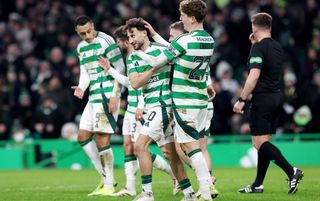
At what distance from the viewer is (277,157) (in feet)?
42.2

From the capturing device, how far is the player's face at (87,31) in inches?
537

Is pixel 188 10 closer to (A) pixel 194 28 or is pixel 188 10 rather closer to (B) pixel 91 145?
(A) pixel 194 28

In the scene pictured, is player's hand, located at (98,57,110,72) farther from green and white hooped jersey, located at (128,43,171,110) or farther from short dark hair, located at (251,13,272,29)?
short dark hair, located at (251,13,272,29)

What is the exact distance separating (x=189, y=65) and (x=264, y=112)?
7.97 ft

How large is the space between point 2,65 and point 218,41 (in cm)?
613

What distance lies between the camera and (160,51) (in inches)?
465

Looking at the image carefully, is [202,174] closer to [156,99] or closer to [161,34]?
[156,99]

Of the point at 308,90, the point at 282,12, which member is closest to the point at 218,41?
the point at 282,12

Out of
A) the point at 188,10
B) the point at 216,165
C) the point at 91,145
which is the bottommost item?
the point at 216,165

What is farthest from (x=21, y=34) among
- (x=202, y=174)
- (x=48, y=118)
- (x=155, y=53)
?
(x=202, y=174)

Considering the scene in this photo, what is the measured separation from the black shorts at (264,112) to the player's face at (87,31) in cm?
256

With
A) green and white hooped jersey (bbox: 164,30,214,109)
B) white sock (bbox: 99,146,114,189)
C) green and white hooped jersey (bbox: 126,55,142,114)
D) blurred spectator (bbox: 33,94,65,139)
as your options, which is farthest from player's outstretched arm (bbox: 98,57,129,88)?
blurred spectator (bbox: 33,94,65,139)

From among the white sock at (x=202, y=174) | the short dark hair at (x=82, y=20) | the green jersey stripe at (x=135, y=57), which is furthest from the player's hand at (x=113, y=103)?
the white sock at (x=202, y=174)

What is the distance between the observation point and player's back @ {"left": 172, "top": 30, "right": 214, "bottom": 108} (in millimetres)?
10930
